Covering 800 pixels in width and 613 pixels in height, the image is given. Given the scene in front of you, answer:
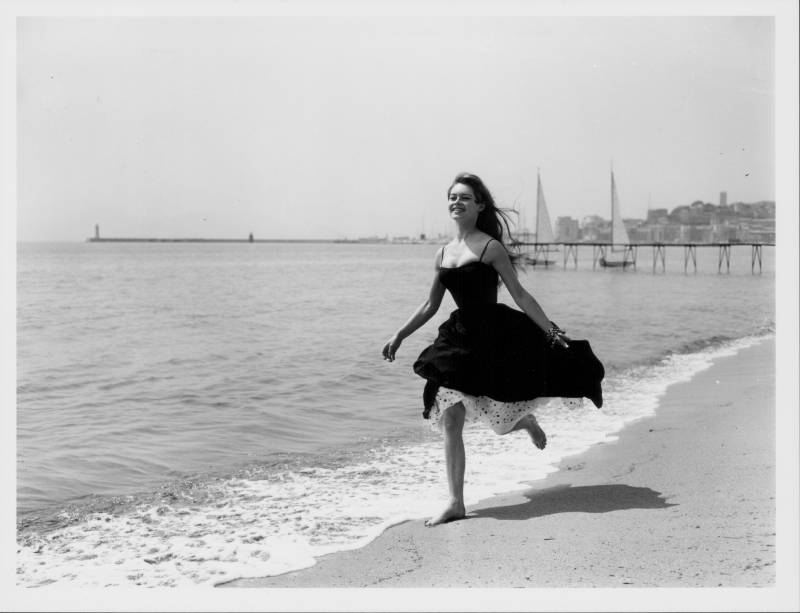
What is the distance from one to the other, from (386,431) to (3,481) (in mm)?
3398

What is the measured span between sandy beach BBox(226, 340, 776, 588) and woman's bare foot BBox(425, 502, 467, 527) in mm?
49

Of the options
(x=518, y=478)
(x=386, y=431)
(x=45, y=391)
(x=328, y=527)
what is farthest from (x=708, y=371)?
(x=45, y=391)

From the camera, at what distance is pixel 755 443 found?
5586mm

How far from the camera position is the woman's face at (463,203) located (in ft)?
14.4

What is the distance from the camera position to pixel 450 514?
4.41 metres

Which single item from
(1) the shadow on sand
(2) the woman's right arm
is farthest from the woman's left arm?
(1) the shadow on sand

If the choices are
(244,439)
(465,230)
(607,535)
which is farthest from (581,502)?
(244,439)

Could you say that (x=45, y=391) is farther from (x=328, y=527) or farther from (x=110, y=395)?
(x=328, y=527)

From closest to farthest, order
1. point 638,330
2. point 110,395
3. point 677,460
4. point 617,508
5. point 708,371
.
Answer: point 617,508 → point 677,460 → point 110,395 → point 708,371 → point 638,330

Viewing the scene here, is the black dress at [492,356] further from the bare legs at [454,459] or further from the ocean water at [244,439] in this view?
the ocean water at [244,439]

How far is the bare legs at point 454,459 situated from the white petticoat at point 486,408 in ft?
0.14

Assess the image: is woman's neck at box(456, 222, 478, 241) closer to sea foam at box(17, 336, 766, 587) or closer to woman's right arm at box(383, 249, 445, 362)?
woman's right arm at box(383, 249, 445, 362)

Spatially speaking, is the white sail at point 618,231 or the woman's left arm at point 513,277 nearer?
the woman's left arm at point 513,277

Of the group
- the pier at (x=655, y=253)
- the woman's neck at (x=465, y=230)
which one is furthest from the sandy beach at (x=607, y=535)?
the pier at (x=655, y=253)
